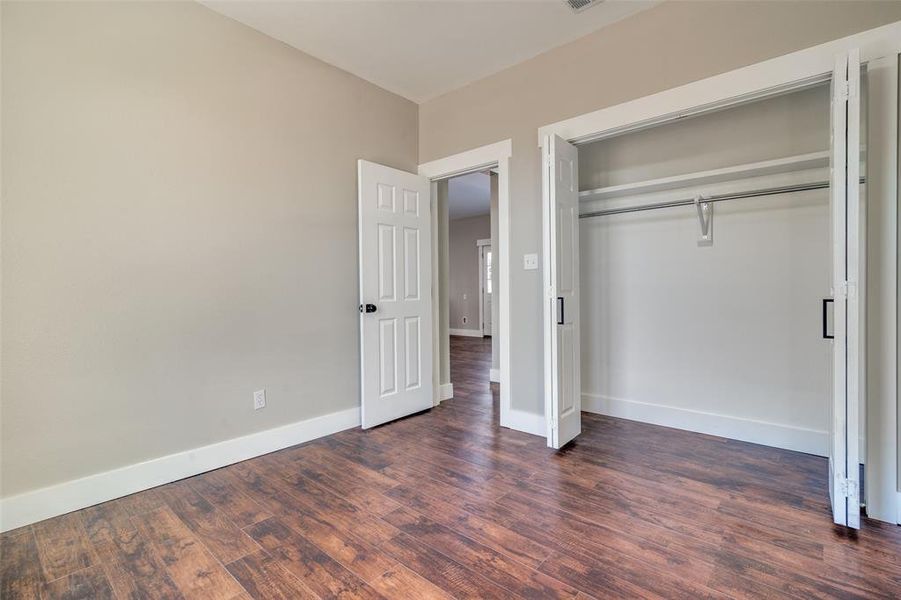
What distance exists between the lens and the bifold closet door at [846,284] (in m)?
1.82

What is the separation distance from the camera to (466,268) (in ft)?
32.8

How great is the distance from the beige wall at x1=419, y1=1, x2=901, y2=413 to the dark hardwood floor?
1.09 meters

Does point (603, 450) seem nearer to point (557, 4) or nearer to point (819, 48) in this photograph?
point (819, 48)

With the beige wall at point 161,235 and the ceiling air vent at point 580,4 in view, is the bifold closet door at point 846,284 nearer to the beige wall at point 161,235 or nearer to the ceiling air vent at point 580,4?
the ceiling air vent at point 580,4

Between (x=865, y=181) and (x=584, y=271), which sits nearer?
(x=865, y=181)

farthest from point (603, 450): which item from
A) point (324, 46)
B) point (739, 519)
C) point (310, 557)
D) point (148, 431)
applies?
point (324, 46)

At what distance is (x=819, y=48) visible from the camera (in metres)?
2.11

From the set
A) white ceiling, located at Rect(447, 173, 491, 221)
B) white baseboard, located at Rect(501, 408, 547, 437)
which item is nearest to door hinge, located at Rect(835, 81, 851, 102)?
white baseboard, located at Rect(501, 408, 547, 437)

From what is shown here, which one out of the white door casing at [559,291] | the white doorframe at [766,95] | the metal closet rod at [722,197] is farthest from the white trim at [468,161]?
the metal closet rod at [722,197]

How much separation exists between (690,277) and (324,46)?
129 inches

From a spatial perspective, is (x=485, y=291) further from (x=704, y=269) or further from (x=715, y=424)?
(x=715, y=424)

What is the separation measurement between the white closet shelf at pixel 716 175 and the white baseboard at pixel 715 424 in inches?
68.3

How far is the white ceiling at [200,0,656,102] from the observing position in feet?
8.52

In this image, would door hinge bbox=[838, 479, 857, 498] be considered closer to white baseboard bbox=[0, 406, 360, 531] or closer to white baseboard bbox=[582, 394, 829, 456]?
white baseboard bbox=[582, 394, 829, 456]
